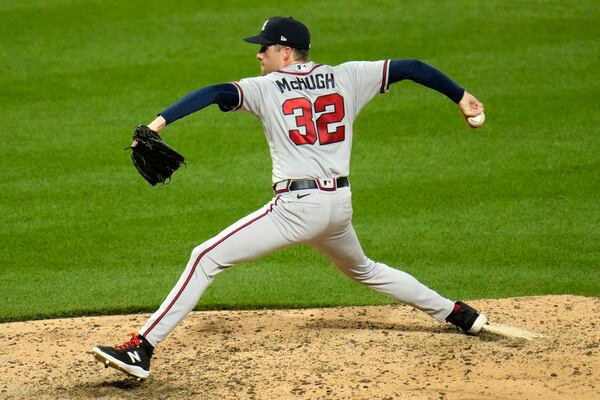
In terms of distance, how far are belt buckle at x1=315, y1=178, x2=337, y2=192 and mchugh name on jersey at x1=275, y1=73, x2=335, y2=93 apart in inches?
18.7

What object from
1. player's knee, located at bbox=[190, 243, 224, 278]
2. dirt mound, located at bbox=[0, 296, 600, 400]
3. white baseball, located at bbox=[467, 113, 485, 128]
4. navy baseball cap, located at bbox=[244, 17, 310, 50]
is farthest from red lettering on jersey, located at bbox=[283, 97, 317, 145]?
dirt mound, located at bbox=[0, 296, 600, 400]

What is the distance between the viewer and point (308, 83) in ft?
17.5

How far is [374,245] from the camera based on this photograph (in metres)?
7.48

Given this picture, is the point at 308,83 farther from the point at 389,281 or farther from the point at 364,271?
the point at 389,281

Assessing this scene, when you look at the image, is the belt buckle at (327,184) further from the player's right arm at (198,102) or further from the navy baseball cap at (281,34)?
the navy baseball cap at (281,34)

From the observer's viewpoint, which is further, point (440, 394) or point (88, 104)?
point (88, 104)

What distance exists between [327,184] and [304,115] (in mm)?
372

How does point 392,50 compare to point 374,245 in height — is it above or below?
above

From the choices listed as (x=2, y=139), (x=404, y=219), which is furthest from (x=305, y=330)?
(x=2, y=139)

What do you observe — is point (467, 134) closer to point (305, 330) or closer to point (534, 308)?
point (534, 308)

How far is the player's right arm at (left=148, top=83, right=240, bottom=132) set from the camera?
497cm

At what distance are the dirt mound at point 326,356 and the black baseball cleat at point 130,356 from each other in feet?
0.42

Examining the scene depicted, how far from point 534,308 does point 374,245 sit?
1.52 metres

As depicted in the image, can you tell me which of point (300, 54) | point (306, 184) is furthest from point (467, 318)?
point (300, 54)
